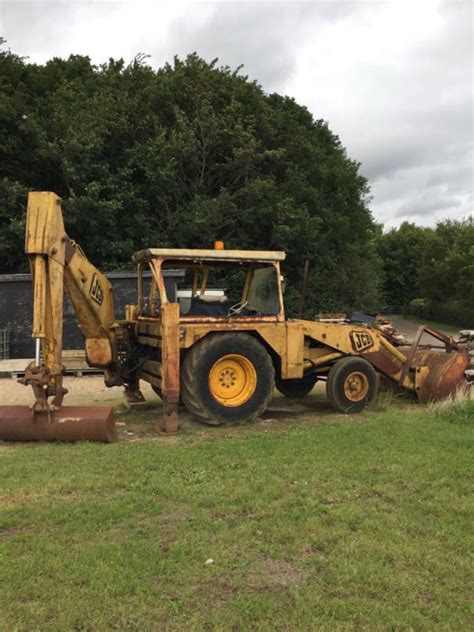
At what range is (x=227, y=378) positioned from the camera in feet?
26.8

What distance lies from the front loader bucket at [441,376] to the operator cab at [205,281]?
10.4 ft

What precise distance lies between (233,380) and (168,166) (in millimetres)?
17395

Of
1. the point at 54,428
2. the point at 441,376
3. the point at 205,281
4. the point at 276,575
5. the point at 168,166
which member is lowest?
the point at 276,575

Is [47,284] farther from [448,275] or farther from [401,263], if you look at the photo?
[401,263]

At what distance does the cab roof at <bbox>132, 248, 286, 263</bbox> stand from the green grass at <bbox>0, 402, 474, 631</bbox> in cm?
275

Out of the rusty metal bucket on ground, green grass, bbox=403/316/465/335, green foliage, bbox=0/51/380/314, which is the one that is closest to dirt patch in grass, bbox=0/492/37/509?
the rusty metal bucket on ground

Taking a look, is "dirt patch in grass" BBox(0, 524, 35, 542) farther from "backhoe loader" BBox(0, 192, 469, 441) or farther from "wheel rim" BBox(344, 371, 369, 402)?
"wheel rim" BBox(344, 371, 369, 402)

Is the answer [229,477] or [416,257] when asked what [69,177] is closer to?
[229,477]

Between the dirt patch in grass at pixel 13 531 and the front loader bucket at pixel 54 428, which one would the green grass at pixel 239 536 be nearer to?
the dirt patch in grass at pixel 13 531

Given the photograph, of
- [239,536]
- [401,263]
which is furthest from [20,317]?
[401,263]

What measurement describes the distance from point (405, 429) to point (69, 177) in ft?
62.8

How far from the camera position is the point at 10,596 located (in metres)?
3.22

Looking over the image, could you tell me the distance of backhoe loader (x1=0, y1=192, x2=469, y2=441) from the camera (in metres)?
6.96

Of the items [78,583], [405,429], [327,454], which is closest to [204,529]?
[78,583]
